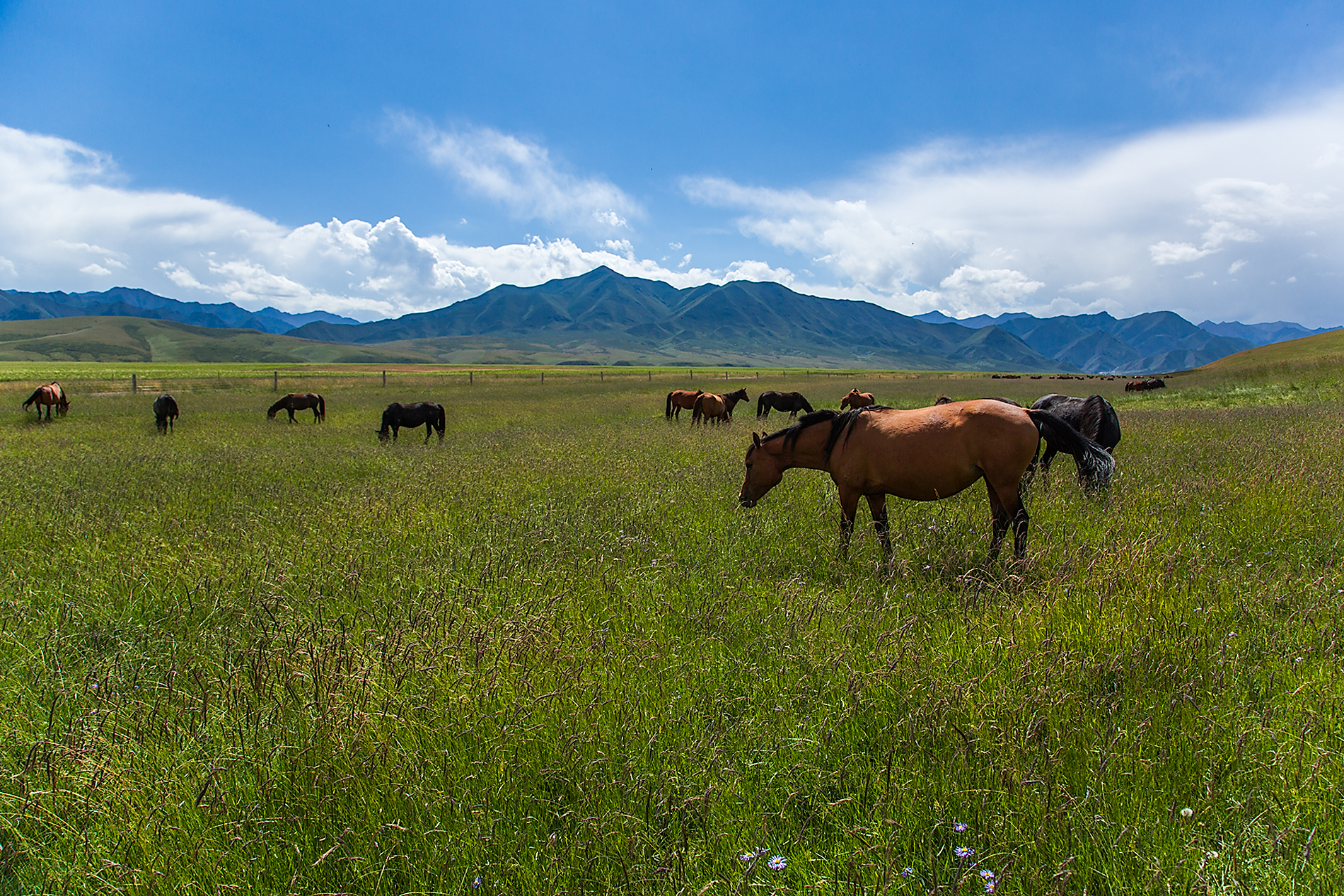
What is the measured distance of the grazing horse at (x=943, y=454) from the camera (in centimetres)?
551

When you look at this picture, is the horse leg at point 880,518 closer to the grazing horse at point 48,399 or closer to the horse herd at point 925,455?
the horse herd at point 925,455

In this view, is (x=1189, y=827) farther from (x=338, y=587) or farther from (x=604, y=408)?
(x=604, y=408)

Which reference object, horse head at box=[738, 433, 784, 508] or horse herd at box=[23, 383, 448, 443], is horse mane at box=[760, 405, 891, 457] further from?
horse herd at box=[23, 383, 448, 443]

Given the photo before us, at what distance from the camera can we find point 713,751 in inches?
102

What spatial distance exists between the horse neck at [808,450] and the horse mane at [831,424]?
35 mm

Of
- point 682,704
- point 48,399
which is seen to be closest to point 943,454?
point 682,704

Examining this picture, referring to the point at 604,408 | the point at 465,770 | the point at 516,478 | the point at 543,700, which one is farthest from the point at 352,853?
the point at 604,408

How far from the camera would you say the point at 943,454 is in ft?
18.6

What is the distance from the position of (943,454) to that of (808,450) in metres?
1.64

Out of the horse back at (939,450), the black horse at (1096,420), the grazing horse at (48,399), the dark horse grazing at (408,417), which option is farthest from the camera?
the grazing horse at (48,399)

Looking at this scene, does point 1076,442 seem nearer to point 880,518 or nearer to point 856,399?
point 880,518

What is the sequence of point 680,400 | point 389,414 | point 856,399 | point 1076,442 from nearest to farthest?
1. point 1076,442
2. point 389,414
3. point 856,399
4. point 680,400

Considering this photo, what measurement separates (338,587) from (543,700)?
118 inches

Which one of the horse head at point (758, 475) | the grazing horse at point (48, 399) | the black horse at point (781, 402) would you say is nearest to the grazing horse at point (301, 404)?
the grazing horse at point (48, 399)
